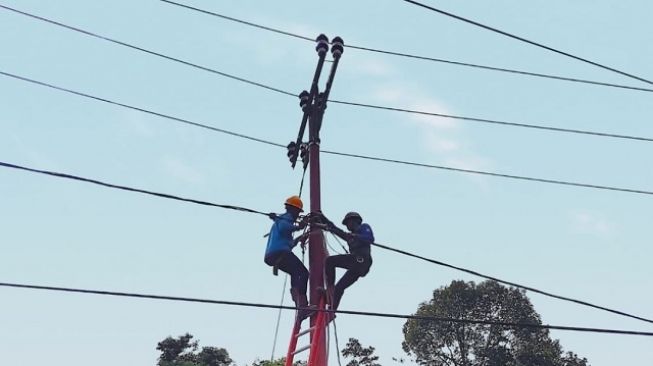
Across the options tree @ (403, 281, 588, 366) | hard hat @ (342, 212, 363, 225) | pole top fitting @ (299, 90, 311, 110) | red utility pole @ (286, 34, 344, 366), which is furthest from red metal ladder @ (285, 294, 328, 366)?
tree @ (403, 281, 588, 366)

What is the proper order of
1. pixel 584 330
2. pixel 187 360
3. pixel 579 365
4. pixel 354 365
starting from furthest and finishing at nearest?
pixel 187 360 < pixel 354 365 < pixel 579 365 < pixel 584 330

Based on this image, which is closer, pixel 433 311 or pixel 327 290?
pixel 327 290

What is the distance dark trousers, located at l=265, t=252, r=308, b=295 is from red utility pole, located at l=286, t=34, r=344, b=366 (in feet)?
0.63

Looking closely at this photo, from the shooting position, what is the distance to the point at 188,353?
58.0 m

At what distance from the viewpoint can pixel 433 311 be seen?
54.2 meters

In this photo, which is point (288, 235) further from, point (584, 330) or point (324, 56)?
point (584, 330)

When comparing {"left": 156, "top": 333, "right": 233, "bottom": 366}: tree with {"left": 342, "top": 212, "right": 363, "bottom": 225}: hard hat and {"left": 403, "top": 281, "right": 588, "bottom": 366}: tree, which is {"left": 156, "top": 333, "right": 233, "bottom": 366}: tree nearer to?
{"left": 403, "top": 281, "right": 588, "bottom": 366}: tree

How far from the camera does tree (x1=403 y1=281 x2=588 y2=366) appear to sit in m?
49.3

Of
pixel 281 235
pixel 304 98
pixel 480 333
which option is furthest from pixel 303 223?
pixel 480 333

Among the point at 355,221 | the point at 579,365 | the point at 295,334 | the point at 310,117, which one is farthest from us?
the point at 579,365

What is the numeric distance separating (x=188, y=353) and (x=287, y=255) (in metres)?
52.8

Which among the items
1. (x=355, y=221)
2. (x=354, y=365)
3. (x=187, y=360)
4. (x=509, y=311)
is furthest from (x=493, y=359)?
(x=355, y=221)

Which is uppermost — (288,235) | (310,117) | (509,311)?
(509,311)

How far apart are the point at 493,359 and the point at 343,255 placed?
4511cm
